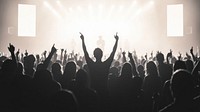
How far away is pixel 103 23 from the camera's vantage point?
30.4m

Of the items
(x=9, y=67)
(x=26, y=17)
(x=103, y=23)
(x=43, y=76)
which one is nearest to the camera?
(x=43, y=76)

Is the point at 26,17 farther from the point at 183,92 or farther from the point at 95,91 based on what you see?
the point at 183,92

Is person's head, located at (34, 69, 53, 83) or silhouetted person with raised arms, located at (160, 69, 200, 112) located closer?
silhouetted person with raised arms, located at (160, 69, 200, 112)

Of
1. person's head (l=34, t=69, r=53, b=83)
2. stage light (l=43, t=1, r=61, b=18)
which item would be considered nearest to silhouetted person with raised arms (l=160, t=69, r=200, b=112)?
person's head (l=34, t=69, r=53, b=83)

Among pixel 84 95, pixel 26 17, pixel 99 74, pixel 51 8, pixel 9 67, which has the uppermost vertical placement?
pixel 51 8

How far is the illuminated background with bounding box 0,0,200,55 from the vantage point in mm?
23734

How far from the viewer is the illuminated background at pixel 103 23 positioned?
23.7m

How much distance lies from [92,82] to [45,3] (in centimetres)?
2363

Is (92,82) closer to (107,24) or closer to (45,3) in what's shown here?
(45,3)

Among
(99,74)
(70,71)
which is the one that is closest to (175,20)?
(99,74)

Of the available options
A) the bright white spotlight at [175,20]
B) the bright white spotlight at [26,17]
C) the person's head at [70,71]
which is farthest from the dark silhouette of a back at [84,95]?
the bright white spotlight at [26,17]

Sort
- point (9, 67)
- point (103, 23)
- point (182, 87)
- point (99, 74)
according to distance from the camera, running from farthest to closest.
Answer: point (103, 23) < point (99, 74) < point (9, 67) < point (182, 87)

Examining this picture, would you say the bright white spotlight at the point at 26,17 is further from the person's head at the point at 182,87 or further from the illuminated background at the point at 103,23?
the person's head at the point at 182,87

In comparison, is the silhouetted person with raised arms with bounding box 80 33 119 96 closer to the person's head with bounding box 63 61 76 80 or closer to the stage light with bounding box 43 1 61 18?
the person's head with bounding box 63 61 76 80
